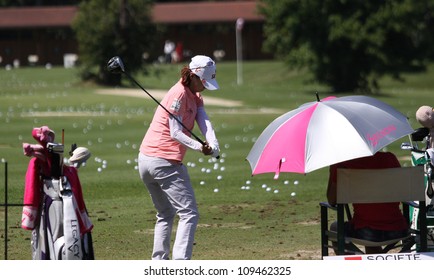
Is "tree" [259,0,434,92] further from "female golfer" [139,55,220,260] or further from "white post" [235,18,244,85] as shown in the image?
"female golfer" [139,55,220,260]

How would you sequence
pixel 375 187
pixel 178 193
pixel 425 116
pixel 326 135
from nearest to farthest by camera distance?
1. pixel 326 135
2. pixel 375 187
3. pixel 178 193
4. pixel 425 116

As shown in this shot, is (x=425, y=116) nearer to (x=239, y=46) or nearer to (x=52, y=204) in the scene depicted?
(x=52, y=204)

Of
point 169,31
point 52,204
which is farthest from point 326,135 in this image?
point 169,31

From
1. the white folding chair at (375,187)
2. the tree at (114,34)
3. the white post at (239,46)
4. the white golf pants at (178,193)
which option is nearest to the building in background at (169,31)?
the white post at (239,46)

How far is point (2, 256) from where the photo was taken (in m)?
12.1

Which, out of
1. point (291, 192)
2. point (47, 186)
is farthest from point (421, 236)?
point (291, 192)

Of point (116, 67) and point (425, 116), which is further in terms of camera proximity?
point (425, 116)

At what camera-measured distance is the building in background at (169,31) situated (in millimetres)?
80875

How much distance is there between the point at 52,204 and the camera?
Result: 9102mm

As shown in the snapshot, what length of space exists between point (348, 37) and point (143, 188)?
3682cm

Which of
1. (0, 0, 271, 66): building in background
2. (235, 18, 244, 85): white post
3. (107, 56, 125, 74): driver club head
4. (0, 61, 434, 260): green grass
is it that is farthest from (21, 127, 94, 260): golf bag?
(0, 0, 271, 66): building in background

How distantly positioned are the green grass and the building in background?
36.8 m
